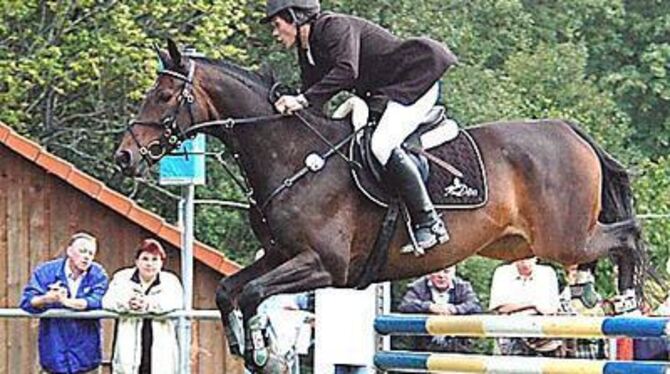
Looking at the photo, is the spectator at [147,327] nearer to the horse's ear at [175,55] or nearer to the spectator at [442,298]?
the spectator at [442,298]

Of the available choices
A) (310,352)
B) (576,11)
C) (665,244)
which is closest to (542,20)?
(576,11)

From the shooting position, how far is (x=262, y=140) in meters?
9.56

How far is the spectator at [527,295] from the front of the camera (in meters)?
11.6

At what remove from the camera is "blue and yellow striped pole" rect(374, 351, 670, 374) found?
8.37 meters

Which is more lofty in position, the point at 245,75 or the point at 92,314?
the point at 245,75

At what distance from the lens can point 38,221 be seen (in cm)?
1611

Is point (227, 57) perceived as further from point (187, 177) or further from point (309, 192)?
point (309, 192)

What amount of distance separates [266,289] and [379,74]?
4.48 ft

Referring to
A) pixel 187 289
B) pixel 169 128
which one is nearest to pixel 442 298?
pixel 187 289

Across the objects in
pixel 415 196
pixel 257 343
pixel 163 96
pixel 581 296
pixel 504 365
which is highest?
pixel 163 96

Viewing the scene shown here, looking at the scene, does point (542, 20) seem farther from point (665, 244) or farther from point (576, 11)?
point (665, 244)

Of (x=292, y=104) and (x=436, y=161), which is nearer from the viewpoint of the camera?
(x=292, y=104)

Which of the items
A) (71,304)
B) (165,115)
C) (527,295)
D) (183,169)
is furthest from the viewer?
(183,169)

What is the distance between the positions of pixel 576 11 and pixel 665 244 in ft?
32.5
